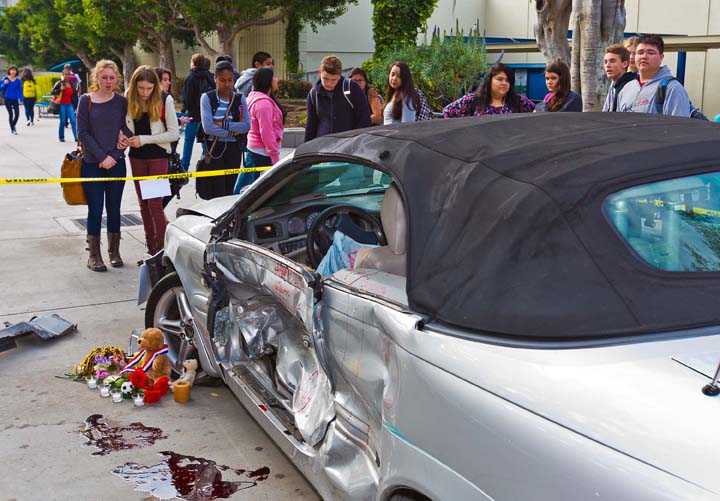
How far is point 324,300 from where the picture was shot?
290 cm

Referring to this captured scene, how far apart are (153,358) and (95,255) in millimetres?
3090

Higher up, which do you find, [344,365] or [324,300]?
[324,300]

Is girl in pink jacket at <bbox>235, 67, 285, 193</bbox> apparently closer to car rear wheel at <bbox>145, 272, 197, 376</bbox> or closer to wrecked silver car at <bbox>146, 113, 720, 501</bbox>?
car rear wheel at <bbox>145, 272, 197, 376</bbox>

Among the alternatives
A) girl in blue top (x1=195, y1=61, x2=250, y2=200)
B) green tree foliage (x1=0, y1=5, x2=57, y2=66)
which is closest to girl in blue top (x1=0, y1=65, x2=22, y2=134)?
Answer: girl in blue top (x1=195, y1=61, x2=250, y2=200)

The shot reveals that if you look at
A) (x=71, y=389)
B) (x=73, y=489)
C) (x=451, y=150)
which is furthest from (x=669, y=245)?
(x=71, y=389)

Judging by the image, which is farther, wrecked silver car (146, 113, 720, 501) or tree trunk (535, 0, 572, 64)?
tree trunk (535, 0, 572, 64)

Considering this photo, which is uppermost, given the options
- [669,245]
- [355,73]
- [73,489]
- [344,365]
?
[355,73]

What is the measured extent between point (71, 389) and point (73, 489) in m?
1.27

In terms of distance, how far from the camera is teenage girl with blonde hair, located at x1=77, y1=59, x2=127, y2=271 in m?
7.11

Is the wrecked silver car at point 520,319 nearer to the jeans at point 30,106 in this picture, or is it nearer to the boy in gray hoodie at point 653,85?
the boy in gray hoodie at point 653,85

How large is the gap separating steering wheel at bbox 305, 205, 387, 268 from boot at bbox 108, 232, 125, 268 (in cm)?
407

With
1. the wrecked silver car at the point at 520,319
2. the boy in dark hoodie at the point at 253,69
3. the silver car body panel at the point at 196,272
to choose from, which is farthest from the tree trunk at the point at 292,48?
the wrecked silver car at the point at 520,319

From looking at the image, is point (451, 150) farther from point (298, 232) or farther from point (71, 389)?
point (71, 389)

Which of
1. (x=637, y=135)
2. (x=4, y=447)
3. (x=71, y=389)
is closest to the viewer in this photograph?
(x=637, y=135)
